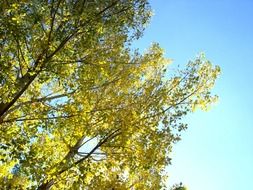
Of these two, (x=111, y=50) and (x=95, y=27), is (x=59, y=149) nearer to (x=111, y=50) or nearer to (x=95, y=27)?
(x=111, y=50)

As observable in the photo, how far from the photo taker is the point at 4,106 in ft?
20.1

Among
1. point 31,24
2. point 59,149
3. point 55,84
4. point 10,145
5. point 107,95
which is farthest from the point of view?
point 55,84

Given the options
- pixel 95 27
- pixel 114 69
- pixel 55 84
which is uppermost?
pixel 55 84

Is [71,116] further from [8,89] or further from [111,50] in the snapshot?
[111,50]

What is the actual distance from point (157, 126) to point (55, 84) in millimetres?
4629

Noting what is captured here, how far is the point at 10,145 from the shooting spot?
5.90 m

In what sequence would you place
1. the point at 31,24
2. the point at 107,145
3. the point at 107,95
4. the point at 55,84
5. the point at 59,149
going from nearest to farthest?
the point at 31,24 → the point at 107,145 → the point at 59,149 → the point at 107,95 → the point at 55,84

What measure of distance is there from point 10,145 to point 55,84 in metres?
5.23

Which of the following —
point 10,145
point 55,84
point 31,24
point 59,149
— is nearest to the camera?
point 10,145

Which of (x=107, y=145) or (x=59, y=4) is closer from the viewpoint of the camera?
(x=59, y=4)

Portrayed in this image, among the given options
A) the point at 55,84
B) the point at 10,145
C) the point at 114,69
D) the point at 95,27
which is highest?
the point at 55,84

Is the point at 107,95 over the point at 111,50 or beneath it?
beneath

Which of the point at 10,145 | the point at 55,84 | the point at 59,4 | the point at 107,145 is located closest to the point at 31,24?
the point at 59,4

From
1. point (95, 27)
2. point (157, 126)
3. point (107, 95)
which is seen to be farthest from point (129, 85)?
point (95, 27)
